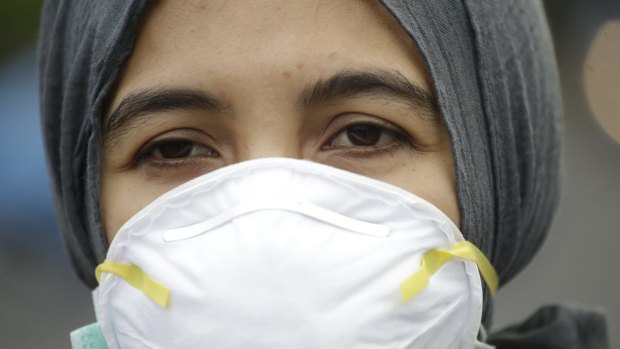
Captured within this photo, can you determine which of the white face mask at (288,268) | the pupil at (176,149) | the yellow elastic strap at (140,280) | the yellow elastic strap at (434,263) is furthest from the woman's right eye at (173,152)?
the yellow elastic strap at (434,263)

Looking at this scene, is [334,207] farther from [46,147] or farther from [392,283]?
[46,147]

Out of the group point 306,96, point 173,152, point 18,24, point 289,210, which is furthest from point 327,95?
point 18,24

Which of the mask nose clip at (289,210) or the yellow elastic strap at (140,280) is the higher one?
the mask nose clip at (289,210)

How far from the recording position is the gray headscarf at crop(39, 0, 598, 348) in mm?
1772

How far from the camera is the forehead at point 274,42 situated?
5.49 feet

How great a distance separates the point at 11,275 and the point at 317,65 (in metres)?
3.17

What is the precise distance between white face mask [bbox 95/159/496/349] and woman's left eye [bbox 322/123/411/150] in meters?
0.11

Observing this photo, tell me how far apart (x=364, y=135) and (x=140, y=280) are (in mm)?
521

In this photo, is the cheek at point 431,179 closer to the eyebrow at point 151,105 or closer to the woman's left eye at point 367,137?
the woman's left eye at point 367,137

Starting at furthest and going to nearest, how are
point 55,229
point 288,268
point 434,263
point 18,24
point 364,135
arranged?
point 18,24
point 55,229
point 364,135
point 434,263
point 288,268

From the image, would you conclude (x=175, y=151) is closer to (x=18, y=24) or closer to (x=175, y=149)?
(x=175, y=149)

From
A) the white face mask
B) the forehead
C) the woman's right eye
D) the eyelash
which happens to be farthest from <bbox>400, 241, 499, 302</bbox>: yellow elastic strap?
the woman's right eye

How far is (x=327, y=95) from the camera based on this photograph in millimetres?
1690

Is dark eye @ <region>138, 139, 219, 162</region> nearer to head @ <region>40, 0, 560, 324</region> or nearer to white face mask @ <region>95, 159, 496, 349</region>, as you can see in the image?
head @ <region>40, 0, 560, 324</region>
